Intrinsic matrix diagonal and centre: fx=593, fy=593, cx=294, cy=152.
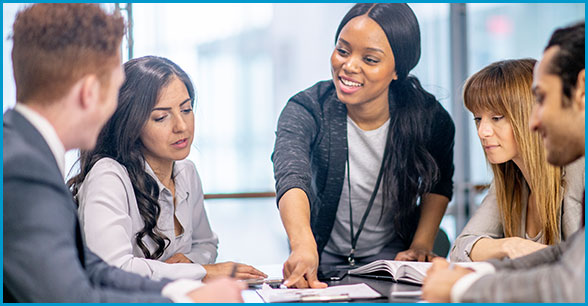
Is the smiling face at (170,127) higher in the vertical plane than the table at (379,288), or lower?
higher

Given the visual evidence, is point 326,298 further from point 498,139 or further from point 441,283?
point 498,139

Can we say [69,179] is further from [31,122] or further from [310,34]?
[310,34]

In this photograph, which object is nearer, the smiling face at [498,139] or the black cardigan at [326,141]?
the smiling face at [498,139]

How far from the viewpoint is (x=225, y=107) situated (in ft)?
14.8

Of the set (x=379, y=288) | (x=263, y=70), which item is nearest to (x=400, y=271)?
(x=379, y=288)

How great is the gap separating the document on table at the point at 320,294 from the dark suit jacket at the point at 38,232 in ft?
1.09

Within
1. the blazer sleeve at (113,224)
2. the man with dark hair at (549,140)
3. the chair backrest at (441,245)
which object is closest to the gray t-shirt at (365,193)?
the chair backrest at (441,245)

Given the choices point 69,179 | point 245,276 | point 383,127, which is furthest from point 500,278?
point 69,179

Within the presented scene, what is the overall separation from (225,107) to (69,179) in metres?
2.87

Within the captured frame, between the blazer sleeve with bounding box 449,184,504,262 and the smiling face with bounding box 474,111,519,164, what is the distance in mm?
203

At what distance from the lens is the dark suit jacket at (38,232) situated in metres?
0.97

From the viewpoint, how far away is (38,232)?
3.21ft

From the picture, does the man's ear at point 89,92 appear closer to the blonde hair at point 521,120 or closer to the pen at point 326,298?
the pen at point 326,298

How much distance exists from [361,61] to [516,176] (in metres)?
0.58
